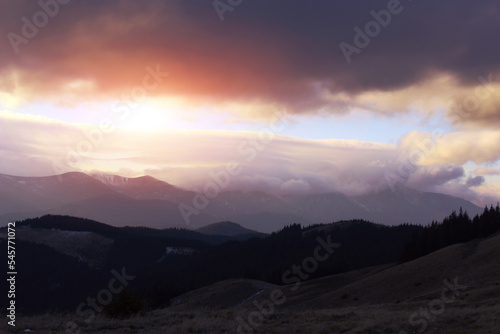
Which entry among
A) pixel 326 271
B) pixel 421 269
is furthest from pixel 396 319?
pixel 326 271

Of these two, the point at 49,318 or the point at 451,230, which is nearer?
the point at 49,318

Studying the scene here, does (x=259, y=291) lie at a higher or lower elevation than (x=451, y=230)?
lower

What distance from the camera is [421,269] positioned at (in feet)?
185

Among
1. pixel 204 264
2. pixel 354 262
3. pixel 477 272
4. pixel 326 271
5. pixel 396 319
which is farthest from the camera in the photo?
pixel 204 264

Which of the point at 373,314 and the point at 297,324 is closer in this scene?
the point at 297,324

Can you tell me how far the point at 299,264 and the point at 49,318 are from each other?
137 m

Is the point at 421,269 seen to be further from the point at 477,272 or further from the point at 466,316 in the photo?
the point at 466,316

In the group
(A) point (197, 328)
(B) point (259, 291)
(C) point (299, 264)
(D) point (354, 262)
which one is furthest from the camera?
(C) point (299, 264)

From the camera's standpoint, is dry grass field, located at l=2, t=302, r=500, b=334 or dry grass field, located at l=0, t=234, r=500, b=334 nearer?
dry grass field, located at l=2, t=302, r=500, b=334

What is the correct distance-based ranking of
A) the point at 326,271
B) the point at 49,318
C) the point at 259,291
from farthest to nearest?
1. the point at 326,271
2. the point at 259,291
3. the point at 49,318

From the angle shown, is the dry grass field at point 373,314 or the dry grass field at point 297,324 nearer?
the dry grass field at point 297,324

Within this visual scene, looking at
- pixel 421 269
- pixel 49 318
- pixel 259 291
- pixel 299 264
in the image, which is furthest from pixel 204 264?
pixel 49 318

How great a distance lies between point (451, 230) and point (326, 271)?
32759mm

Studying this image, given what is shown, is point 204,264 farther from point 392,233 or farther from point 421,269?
point 421,269
